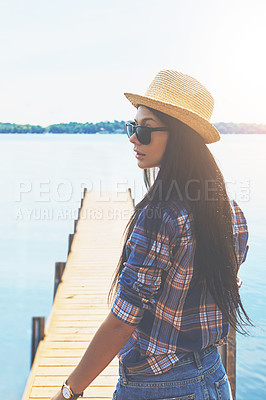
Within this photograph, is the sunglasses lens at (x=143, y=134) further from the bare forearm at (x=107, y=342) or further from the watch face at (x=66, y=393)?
the watch face at (x=66, y=393)

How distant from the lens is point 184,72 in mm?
1549

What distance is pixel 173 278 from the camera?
4.21 ft

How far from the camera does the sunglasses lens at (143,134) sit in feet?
4.68

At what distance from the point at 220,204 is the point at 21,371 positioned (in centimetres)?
1309

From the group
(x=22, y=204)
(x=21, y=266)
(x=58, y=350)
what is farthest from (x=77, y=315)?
(x=22, y=204)

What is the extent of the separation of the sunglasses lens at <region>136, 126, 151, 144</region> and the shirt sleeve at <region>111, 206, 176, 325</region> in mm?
259

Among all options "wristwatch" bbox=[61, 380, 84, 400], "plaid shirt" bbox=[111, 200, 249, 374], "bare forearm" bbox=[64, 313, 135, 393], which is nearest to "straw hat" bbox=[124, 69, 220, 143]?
"plaid shirt" bbox=[111, 200, 249, 374]

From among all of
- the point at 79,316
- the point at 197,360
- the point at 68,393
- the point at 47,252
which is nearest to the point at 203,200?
the point at 197,360

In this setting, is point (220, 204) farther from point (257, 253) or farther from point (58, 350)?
point (257, 253)

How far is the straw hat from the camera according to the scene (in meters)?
1.39

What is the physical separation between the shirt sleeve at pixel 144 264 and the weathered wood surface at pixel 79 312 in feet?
5.92

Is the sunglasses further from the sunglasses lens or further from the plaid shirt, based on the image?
the plaid shirt

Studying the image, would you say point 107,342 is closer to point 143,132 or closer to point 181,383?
point 181,383

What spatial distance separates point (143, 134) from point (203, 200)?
28cm
